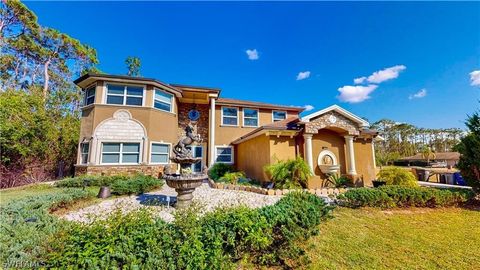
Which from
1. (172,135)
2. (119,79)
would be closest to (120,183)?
(172,135)

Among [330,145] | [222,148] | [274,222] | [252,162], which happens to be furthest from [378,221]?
[222,148]

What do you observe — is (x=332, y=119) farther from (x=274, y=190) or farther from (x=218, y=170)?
→ (x=218, y=170)

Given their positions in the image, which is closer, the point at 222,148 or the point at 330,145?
the point at 330,145

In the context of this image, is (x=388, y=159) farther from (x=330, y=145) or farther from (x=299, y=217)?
(x=299, y=217)

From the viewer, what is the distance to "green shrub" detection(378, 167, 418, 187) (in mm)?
9055

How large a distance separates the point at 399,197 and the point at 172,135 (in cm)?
1348

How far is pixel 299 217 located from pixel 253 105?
43.5 ft

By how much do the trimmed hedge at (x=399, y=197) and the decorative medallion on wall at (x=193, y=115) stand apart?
494 inches

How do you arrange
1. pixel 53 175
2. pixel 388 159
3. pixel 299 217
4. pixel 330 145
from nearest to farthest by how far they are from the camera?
1. pixel 299 217
2. pixel 330 145
3. pixel 53 175
4. pixel 388 159

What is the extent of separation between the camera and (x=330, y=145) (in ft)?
36.5

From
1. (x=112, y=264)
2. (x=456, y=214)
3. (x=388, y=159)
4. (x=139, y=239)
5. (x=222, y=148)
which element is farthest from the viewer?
(x=388, y=159)

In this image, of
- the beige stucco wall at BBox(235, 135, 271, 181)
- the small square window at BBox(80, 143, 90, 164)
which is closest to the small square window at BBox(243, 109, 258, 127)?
the beige stucco wall at BBox(235, 135, 271, 181)

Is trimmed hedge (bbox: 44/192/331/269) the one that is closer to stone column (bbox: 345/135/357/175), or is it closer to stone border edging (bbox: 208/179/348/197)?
stone border edging (bbox: 208/179/348/197)

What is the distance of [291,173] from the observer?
906 centimetres
